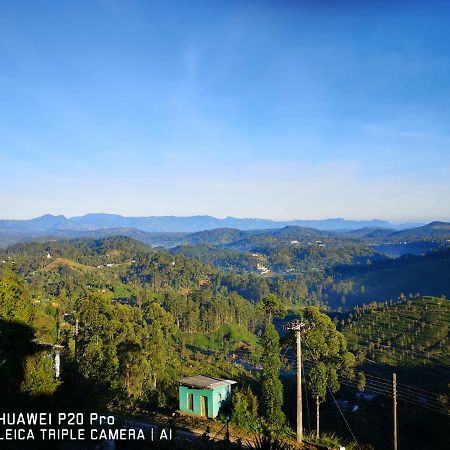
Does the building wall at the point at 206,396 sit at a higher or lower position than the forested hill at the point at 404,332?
higher

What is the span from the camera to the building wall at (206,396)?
24.0 meters

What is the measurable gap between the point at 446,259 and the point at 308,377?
154 metres

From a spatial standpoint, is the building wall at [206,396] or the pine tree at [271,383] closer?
the building wall at [206,396]

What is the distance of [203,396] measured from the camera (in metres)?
24.3

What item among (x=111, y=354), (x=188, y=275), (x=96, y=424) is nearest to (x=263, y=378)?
(x=111, y=354)

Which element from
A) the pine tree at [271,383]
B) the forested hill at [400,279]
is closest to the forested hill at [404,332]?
the pine tree at [271,383]

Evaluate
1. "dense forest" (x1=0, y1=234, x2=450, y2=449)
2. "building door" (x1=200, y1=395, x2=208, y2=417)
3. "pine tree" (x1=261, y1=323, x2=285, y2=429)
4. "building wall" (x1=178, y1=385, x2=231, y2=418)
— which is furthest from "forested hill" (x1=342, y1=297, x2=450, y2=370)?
"building door" (x1=200, y1=395, x2=208, y2=417)

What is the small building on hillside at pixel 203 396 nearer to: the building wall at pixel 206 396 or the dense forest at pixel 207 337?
the building wall at pixel 206 396

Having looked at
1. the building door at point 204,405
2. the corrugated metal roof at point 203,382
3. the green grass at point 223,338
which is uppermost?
the corrugated metal roof at point 203,382

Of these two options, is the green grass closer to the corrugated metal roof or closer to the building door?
the corrugated metal roof

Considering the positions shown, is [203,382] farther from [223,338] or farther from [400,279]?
[400,279]

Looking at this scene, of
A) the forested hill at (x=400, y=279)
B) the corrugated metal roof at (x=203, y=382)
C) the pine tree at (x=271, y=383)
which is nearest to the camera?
the corrugated metal roof at (x=203, y=382)

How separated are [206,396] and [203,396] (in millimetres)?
209

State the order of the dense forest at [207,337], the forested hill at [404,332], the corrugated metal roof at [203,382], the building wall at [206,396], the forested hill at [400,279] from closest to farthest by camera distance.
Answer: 1. the dense forest at [207,337]
2. the building wall at [206,396]
3. the corrugated metal roof at [203,382]
4. the forested hill at [404,332]
5. the forested hill at [400,279]
